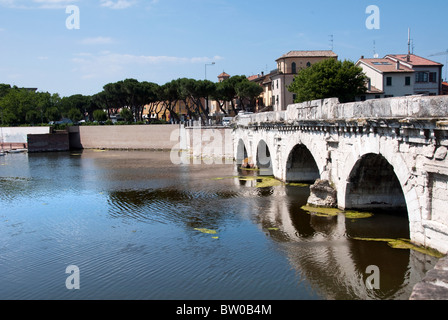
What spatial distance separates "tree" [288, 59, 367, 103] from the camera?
Answer: 4734 cm

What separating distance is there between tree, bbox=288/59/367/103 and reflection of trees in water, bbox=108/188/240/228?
2456 cm

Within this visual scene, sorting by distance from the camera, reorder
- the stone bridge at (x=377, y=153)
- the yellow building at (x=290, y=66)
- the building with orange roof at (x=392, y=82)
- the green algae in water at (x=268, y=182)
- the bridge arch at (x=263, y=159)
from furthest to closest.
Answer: the yellow building at (x=290, y=66)
the building with orange roof at (x=392, y=82)
the bridge arch at (x=263, y=159)
the green algae in water at (x=268, y=182)
the stone bridge at (x=377, y=153)

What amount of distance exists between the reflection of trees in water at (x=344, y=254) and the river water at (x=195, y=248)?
4cm

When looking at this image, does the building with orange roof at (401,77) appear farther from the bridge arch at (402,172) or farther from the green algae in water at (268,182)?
the bridge arch at (402,172)

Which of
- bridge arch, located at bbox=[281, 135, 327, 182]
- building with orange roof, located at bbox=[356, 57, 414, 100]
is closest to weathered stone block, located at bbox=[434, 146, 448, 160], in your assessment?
bridge arch, located at bbox=[281, 135, 327, 182]

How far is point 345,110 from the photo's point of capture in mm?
18953

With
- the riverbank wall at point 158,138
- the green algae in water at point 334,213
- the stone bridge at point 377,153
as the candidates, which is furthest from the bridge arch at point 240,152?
the green algae in water at point 334,213

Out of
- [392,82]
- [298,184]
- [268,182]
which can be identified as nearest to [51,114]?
[392,82]

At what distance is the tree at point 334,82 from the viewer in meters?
47.3

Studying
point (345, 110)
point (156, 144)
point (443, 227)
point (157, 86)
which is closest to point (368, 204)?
point (345, 110)

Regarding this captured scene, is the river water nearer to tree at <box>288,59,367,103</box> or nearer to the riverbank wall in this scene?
tree at <box>288,59,367,103</box>
